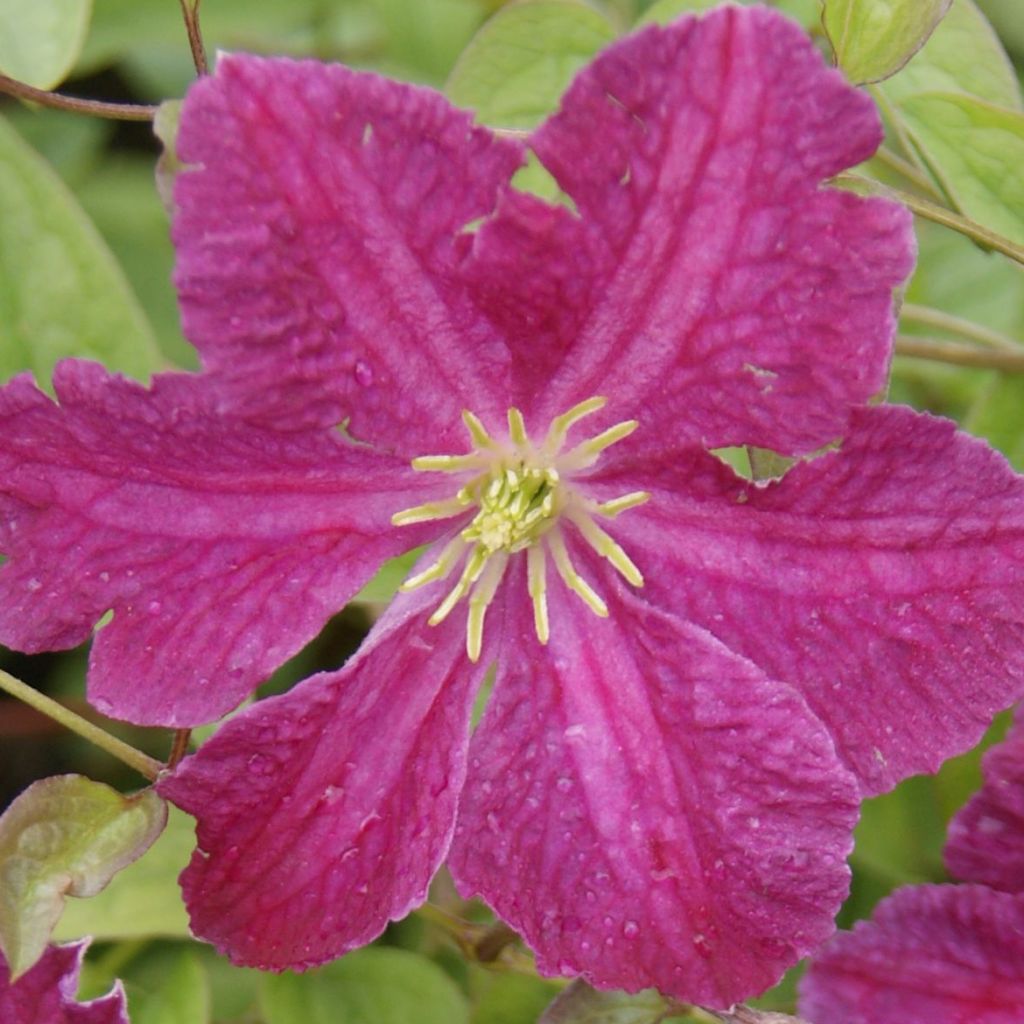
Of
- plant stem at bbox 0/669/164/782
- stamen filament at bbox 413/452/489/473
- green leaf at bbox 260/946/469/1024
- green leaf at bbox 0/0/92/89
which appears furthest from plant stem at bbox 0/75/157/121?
green leaf at bbox 260/946/469/1024

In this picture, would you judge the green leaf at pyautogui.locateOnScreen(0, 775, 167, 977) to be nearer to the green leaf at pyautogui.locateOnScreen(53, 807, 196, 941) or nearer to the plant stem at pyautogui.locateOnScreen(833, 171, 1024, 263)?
the green leaf at pyautogui.locateOnScreen(53, 807, 196, 941)

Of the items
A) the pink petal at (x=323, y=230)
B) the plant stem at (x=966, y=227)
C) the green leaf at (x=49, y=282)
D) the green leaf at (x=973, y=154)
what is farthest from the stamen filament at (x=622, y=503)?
the green leaf at (x=49, y=282)

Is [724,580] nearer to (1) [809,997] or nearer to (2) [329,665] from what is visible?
(1) [809,997]

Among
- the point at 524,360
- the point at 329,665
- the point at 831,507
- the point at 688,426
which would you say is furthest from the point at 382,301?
the point at 329,665

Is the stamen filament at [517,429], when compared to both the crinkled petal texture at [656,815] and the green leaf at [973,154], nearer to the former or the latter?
the crinkled petal texture at [656,815]

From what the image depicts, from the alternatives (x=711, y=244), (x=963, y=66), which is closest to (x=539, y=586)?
(x=711, y=244)
